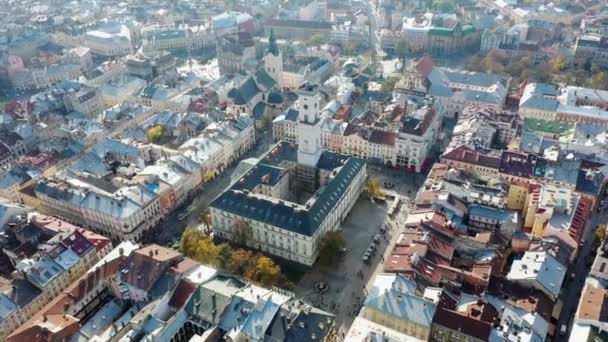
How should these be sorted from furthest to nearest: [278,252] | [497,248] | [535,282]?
[278,252] < [497,248] < [535,282]

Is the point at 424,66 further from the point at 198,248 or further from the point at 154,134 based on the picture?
the point at 198,248

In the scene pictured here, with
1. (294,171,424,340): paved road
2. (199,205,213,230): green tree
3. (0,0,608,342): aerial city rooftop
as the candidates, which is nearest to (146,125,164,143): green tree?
(0,0,608,342): aerial city rooftop

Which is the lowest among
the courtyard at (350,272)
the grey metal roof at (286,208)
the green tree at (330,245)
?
the courtyard at (350,272)

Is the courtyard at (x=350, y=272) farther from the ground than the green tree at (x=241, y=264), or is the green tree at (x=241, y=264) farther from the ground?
the green tree at (x=241, y=264)

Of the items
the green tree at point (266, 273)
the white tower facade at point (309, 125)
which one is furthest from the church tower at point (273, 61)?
the green tree at point (266, 273)

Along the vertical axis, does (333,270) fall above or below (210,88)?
below

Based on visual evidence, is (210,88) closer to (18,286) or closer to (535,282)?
(18,286)

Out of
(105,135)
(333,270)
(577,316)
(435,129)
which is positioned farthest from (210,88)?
(577,316)

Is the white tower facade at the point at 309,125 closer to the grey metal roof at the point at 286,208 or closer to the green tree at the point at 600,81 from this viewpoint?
the grey metal roof at the point at 286,208
